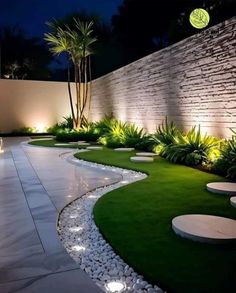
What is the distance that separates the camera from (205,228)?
2914 mm

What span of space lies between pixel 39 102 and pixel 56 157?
9.51m

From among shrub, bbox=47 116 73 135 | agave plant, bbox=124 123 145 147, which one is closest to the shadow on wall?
agave plant, bbox=124 123 145 147

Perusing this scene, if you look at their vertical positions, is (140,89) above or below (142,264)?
above

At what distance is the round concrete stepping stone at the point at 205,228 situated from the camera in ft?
8.91

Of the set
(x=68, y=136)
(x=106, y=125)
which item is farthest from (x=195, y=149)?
(x=68, y=136)

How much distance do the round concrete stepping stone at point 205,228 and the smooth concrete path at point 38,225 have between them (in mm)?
1034

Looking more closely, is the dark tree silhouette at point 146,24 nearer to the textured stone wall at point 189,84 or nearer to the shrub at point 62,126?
the textured stone wall at point 189,84

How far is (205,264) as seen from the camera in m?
2.37

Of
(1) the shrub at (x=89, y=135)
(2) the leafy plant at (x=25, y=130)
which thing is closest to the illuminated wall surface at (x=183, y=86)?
(1) the shrub at (x=89, y=135)

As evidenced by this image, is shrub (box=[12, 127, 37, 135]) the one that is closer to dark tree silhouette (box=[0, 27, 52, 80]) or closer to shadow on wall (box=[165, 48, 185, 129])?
dark tree silhouette (box=[0, 27, 52, 80])

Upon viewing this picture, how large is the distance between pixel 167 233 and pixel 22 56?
22289 mm

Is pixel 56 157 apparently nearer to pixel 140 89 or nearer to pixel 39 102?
pixel 140 89

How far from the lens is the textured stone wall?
6418mm

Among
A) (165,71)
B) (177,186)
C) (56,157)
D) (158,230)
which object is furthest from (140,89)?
(158,230)
